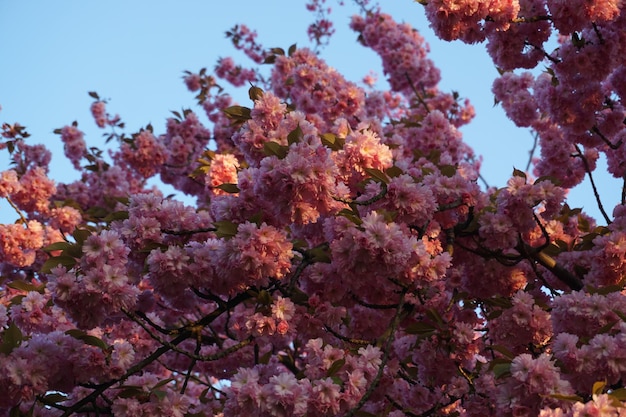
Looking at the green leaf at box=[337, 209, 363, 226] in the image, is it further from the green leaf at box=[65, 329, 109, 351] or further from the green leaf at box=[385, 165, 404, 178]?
the green leaf at box=[65, 329, 109, 351]

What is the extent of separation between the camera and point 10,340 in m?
3.19

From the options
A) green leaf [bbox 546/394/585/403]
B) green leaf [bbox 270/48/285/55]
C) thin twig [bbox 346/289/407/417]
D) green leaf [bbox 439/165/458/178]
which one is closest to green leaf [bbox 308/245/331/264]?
thin twig [bbox 346/289/407/417]

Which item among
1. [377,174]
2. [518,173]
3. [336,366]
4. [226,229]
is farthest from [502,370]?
[518,173]

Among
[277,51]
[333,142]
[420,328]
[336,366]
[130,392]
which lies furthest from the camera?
[277,51]

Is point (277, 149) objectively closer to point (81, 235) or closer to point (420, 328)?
point (81, 235)

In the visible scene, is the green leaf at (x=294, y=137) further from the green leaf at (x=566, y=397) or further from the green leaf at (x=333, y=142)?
the green leaf at (x=566, y=397)

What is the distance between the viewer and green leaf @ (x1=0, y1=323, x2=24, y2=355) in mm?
3171

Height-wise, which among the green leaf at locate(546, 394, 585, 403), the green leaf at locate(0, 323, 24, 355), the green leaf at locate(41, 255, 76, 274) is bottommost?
the green leaf at locate(546, 394, 585, 403)

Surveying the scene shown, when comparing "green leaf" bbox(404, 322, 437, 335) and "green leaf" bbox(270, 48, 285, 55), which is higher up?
"green leaf" bbox(270, 48, 285, 55)

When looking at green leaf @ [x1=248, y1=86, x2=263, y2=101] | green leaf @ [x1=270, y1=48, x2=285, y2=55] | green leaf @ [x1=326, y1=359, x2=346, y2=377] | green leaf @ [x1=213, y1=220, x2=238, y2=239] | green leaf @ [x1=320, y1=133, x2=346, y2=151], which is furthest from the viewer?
green leaf @ [x1=270, y1=48, x2=285, y2=55]

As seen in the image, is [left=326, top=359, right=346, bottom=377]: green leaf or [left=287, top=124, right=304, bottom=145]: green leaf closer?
[left=326, top=359, right=346, bottom=377]: green leaf

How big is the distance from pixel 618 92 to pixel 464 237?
2.11 m

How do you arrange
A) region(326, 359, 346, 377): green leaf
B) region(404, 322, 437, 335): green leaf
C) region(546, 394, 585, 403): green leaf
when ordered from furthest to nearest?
region(404, 322, 437, 335): green leaf < region(326, 359, 346, 377): green leaf < region(546, 394, 585, 403): green leaf

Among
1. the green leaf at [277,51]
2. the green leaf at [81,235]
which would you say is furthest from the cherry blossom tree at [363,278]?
the green leaf at [277,51]
